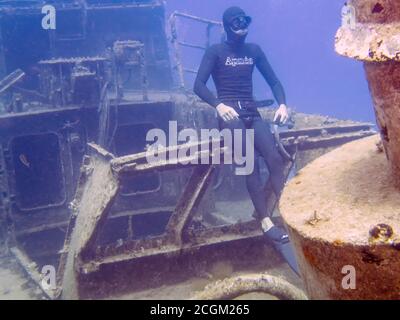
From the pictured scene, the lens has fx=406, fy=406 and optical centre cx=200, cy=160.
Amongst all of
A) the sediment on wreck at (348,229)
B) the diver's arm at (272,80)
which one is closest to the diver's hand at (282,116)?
the diver's arm at (272,80)

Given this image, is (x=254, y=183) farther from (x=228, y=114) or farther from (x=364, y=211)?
(x=364, y=211)

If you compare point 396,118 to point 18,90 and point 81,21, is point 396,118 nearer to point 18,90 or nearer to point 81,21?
point 18,90

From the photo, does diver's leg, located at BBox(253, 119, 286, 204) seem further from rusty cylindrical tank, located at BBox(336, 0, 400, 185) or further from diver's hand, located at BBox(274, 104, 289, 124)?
rusty cylindrical tank, located at BBox(336, 0, 400, 185)

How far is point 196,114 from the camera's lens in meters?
7.35

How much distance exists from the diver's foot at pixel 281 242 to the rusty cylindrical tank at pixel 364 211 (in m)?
2.33

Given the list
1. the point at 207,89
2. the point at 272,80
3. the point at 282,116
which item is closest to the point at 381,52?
the point at 282,116

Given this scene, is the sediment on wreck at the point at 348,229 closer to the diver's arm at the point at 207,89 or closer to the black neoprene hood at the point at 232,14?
the diver's arm at the point at 207,89

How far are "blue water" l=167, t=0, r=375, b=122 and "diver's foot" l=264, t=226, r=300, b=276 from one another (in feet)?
180

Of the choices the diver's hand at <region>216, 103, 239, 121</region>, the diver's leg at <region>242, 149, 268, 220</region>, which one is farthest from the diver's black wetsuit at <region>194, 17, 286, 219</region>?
the diver's leg at <region>242, 149, 268, 220</region>

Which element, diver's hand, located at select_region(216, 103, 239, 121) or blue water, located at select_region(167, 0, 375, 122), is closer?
diver's hand, located at select_region(216, 103, 239, 121)

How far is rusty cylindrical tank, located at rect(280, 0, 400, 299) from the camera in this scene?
132 cm

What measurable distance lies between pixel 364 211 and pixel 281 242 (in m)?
2.64

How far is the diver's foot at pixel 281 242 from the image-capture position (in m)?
4.03
